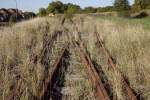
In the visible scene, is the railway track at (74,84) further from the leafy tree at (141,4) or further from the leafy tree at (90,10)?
the leafy tree at (90,10)

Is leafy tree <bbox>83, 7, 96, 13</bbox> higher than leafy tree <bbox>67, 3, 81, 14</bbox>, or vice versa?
leafy tree <bbox>67, 3, 81, 14</bbox>

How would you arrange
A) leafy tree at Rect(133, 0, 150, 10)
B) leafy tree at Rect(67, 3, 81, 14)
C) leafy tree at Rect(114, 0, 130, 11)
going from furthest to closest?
1. leafy tree at Rect(67, 3, 81, 14)
2. leafy tree at Rect(133, 0, 150, 10)
3. leafy tree at Rect(114, 0, 130, 11)

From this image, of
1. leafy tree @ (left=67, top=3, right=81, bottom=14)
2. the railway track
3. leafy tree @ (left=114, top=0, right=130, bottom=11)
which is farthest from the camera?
leafy tree @ (left=67, top=3, right=81, bottom=14)

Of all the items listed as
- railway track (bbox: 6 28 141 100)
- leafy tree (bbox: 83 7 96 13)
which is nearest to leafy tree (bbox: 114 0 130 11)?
leafy tree (bbox: 83 7 96 13)

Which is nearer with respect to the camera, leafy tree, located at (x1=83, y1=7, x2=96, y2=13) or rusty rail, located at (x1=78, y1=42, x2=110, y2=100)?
rusty rail, located at (x1=78, y1=42, x2=110, y2=100)

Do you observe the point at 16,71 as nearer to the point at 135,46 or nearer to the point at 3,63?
the point at 3,63

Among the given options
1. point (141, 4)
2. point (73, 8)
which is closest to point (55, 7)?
point (73, 8)

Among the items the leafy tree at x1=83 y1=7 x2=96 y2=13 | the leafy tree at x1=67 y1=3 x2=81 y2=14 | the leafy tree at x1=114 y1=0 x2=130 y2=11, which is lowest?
the leafy tree at x1=83 y1=7 x2=96 y2=13

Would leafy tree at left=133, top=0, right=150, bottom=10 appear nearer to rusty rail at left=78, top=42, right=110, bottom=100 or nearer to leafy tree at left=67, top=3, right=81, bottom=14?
leafy tree at left=67, top=3, right=81, bottom=14

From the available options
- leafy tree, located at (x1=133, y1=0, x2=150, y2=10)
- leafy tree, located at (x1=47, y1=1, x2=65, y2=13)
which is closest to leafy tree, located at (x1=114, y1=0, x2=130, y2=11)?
leafy tree, located at (x1=133, y1=0, x2=150, y2=10)

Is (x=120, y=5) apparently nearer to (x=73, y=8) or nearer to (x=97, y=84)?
(x=73, y=8)

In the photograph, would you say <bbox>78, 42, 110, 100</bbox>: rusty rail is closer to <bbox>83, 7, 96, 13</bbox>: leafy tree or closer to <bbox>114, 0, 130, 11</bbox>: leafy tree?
<bbox>114, 0, 130, 11</bbox>: leafy tree

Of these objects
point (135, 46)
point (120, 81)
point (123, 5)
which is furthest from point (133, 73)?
point (123, 5)

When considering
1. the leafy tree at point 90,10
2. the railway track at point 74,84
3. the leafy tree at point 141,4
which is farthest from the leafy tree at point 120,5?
the railway track at point 74,84
